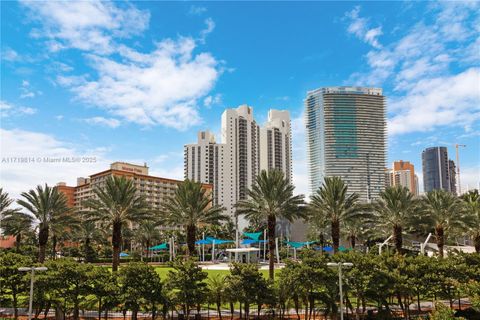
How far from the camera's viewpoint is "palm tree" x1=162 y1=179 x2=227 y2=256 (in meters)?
41.3

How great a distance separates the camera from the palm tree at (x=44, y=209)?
158 feet

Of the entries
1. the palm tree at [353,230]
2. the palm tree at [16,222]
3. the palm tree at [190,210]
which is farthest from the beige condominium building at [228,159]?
the palm tree at [190,210]

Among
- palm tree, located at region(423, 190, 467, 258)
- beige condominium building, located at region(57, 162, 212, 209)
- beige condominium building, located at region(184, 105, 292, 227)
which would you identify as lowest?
palm tree, located at region(423, 190, 467, 258)

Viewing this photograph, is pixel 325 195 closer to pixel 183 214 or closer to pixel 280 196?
pixel 280 196

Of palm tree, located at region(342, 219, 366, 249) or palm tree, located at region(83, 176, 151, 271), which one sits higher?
palm tree, located at region(83, 176, 151, 271)

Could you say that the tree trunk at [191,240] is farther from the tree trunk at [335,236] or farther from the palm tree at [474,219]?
the palm tree at [474,219]

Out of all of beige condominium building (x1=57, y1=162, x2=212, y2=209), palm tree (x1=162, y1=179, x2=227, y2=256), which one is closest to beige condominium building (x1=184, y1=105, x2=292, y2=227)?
beige condominium building (x1=57, y1=162, x2=212, y2=209)

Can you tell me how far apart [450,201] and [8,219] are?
51.5m

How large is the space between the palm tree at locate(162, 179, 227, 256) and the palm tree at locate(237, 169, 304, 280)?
3.33m

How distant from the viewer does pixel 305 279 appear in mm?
27562

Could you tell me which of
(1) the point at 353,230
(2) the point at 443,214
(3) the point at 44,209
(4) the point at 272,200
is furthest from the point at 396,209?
(3) the point at 44,209

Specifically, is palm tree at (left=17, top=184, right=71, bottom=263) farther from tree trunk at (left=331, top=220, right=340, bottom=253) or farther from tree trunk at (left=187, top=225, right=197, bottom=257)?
tree trunk at (left=331, top=220, right=340, bottom=253)

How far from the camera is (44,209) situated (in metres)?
48.3

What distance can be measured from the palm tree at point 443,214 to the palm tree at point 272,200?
17220 millimetres
